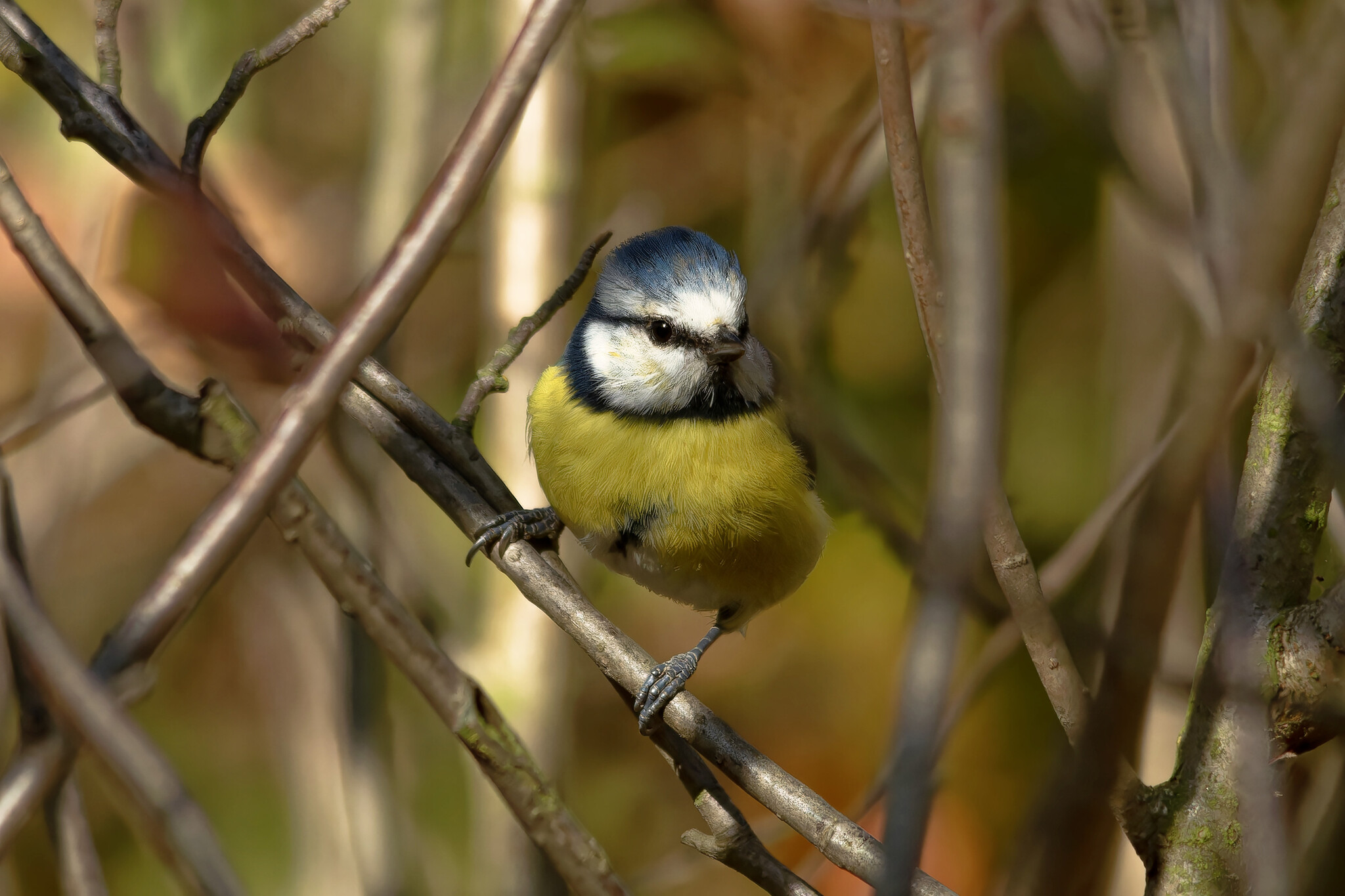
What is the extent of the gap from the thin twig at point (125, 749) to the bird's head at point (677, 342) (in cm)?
126

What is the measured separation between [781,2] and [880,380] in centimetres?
91

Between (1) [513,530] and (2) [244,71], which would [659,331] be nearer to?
(1) [513,530]

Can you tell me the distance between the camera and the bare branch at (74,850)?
0.49 metres

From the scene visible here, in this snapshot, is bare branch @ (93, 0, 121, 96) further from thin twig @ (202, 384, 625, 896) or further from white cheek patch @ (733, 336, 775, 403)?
white cheek patch @ (733, 336, 775, 403)

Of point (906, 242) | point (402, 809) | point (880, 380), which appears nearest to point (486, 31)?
point (880, 380)

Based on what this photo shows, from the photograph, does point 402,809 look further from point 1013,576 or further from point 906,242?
point 906,242

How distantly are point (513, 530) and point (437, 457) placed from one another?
0.13 m

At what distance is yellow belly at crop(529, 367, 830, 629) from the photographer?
Answer: 1.59 m

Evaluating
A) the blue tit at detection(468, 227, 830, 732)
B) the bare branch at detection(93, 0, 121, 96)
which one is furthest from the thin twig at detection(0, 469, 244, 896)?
the blue tit at detection(468, 227, 830, 732)

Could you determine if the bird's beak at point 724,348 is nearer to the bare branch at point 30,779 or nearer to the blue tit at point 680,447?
the blue tit at point 680,447

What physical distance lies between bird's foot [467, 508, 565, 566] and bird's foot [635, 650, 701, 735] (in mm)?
249

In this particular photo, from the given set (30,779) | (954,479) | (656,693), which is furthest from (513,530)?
(954,479)

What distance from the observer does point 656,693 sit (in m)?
1.25

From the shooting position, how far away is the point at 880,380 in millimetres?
2629
